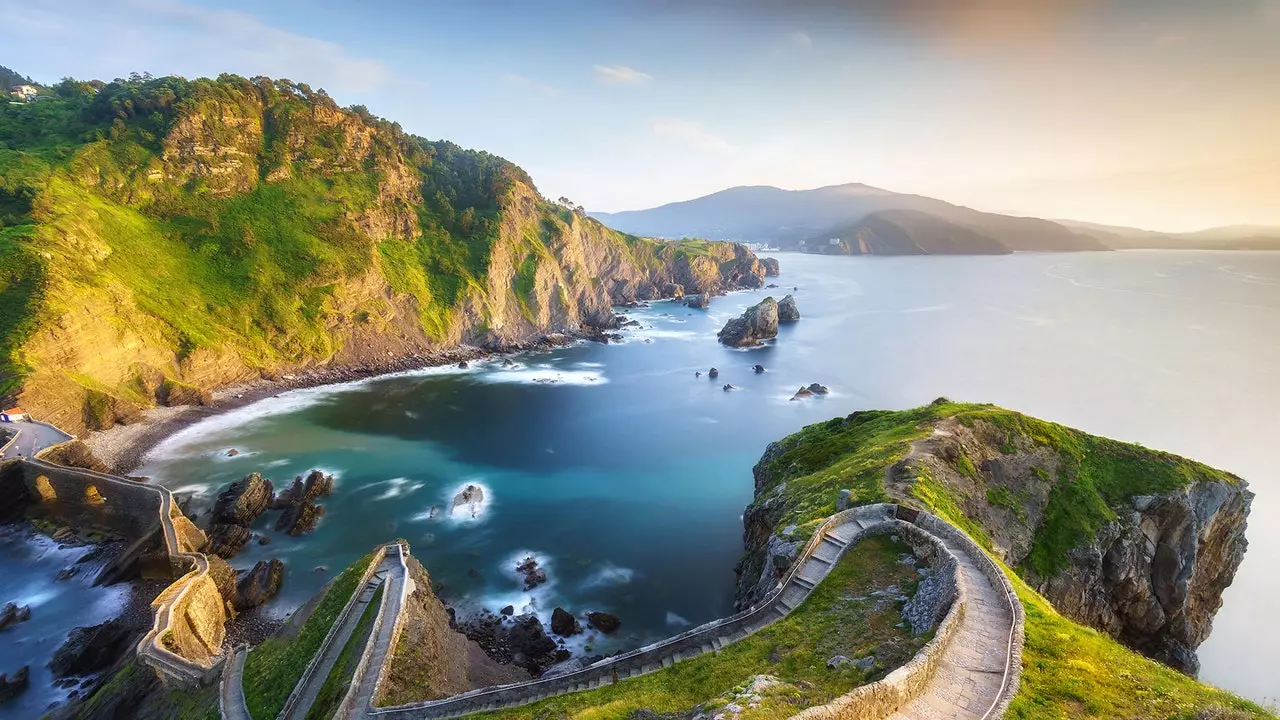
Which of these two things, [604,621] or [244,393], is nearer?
[604,621]

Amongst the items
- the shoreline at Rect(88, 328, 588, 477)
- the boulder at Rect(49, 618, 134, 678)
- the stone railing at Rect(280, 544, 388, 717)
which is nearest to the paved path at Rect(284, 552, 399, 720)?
the stone railing at Rect(280, 544, 388, 717)

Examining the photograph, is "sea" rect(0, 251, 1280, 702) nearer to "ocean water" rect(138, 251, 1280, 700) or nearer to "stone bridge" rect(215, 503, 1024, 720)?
"ocean water" rect(138, 251, 1280, 700)

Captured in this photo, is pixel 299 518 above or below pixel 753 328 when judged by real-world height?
below

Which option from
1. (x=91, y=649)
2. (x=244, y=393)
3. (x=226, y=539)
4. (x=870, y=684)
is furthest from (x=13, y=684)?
(x=244, y=393)

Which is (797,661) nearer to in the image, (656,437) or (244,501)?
(244,501)

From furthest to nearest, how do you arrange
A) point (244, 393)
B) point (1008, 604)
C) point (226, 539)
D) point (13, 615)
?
point (244, 393), point (226, 539), point (13, 615), point (1008, 604)

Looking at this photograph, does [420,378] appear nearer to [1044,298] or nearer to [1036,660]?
[1036,660]

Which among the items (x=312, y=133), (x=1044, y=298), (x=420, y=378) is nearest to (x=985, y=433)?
(x=420, y=378)
